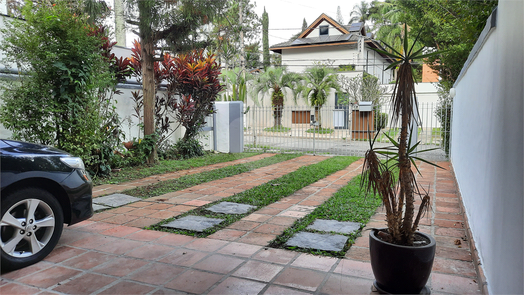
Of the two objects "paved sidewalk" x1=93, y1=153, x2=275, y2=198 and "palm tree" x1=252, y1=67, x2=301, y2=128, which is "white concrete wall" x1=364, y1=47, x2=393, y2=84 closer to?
"palm tree" x1=252, y1=67, x2=301, y2=128

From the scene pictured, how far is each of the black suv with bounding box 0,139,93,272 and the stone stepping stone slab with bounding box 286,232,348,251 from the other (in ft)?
7.35

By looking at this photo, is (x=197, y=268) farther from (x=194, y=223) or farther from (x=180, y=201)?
(x=180, y=201)

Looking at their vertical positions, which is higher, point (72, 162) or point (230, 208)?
point (72, 162)

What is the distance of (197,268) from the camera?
10.8ft

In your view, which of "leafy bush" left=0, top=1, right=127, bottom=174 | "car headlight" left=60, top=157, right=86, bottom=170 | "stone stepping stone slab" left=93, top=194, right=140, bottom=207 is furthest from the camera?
"leafy bush" left=0, top=1, right=127, bottom=174

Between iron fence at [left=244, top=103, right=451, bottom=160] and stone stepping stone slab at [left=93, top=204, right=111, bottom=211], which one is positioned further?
iron fence at [left=244, top=103, right=451, bottom=160]

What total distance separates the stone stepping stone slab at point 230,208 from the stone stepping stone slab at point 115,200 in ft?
4.56

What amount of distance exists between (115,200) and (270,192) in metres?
2.51

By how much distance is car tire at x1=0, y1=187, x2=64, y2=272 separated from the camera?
3131mm

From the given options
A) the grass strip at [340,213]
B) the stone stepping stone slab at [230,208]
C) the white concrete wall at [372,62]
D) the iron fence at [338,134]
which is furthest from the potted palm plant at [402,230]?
the white concrete wall at [372,62]

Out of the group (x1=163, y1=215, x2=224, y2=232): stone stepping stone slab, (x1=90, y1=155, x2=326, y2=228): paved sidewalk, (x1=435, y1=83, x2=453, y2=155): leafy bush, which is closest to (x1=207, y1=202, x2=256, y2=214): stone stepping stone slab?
(x1=90, y1=155, x2=326, y2=228): paved sidewalk

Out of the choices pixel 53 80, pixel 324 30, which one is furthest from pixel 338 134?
pixel 324 30

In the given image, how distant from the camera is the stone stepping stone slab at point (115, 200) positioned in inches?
217

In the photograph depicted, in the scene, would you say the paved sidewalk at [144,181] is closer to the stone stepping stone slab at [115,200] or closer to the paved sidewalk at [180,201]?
the stone stepping stone slab at [115,200]
